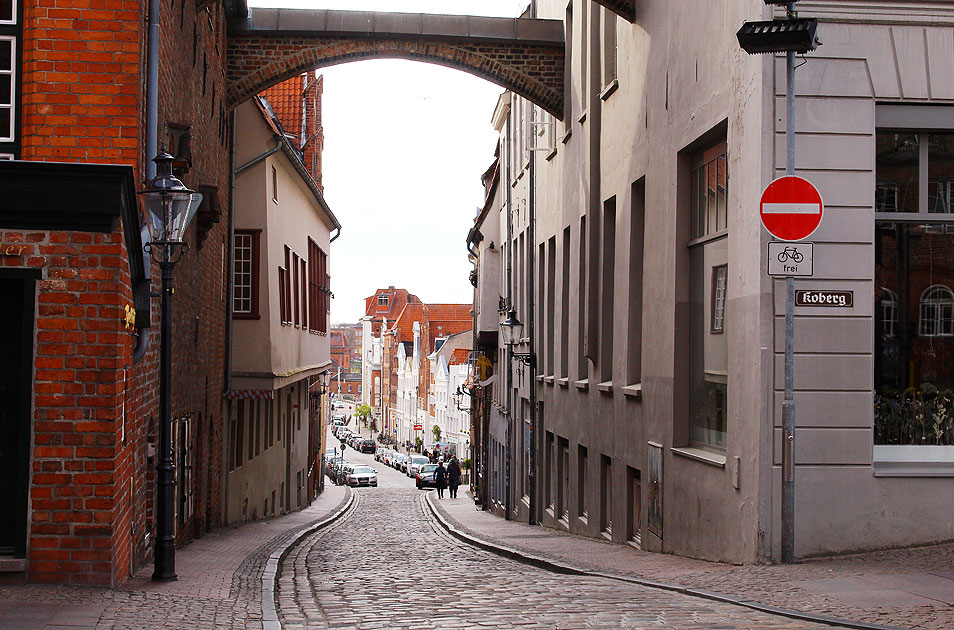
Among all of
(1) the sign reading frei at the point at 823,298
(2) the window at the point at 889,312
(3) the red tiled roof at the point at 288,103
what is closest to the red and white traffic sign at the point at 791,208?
(1) the sign reading frei at the point at 823,298

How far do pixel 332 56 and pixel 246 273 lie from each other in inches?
167

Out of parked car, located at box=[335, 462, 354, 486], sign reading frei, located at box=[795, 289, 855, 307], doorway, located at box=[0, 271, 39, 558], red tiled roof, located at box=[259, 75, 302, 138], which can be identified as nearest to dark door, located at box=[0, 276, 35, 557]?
doorway, located at box=[0, 271, 39, 558]

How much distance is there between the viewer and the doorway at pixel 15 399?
8766 millimetres

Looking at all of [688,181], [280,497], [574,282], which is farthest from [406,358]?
[688,181]

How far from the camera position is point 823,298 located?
384 inches

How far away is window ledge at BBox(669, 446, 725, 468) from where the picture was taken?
11.2 meters

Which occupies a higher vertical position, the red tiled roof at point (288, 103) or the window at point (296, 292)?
the red tiled roof at point (288, 103)

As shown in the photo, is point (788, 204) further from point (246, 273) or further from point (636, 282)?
point (246, 273)

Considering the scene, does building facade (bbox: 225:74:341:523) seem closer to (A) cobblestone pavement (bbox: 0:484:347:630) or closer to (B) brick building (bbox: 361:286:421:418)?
(A) cobblestone pavement (bbox: 0:484:347:630)

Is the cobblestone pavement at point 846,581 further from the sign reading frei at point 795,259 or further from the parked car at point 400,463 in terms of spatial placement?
the parked car at point 400,463

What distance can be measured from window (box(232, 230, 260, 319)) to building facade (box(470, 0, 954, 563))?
7.45 m

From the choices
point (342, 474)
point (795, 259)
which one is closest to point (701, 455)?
point (795, 259)

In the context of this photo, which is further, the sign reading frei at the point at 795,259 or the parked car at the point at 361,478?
the parked car at the point at 361,478

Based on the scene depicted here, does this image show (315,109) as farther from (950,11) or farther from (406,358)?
(406,358)
